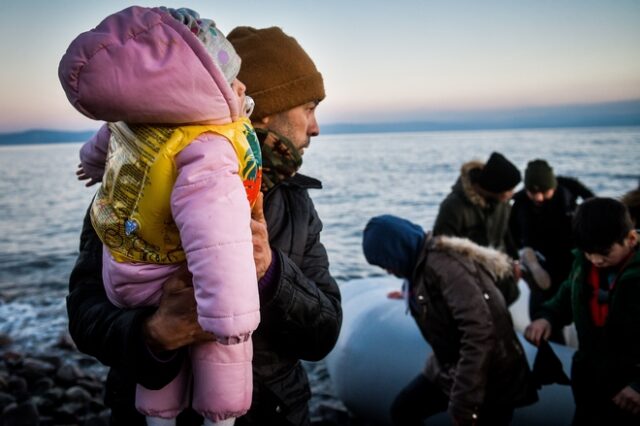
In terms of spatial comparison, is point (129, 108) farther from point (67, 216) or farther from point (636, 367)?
point (67, 216)

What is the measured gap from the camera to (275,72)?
7.08 feet

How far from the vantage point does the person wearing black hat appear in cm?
542

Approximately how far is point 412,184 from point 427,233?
26186 millimetres

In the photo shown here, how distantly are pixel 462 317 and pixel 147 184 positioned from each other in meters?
2.32

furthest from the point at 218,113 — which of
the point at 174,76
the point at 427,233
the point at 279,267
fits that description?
the point at 427,233

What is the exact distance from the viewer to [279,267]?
1612mm

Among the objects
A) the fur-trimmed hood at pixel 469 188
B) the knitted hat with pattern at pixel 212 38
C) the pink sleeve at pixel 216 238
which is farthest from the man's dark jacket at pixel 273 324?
the fur-trimmed hood at pixel 469 188

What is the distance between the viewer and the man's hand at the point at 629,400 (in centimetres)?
274

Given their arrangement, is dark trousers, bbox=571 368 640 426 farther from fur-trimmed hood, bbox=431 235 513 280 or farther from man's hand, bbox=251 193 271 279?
man's hand, bbox=251 193 271 279

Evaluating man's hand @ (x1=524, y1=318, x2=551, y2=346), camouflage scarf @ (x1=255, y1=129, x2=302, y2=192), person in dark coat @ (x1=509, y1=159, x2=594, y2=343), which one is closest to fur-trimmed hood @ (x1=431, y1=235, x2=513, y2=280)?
man's hand @ (x1=524, y1=318, x2=551, y2=346)

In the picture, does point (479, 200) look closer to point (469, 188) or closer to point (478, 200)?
point (478, 200)

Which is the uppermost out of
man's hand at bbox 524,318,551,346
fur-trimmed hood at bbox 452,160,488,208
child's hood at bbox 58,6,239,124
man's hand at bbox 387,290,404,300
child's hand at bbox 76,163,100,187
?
child's hood at bbox 58,6,239,124

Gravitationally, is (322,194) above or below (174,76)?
below

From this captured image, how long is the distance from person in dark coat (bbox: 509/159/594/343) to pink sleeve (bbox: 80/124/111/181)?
5077 mm
